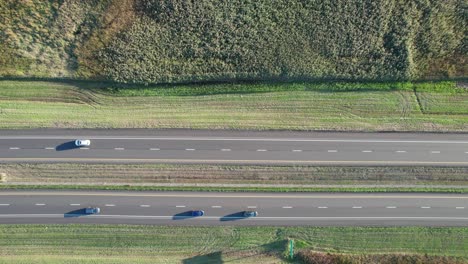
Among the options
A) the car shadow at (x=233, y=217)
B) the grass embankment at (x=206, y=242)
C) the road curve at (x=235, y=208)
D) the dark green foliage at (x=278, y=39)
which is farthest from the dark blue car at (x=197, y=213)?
the dark green foliage at (x=278, y=39)

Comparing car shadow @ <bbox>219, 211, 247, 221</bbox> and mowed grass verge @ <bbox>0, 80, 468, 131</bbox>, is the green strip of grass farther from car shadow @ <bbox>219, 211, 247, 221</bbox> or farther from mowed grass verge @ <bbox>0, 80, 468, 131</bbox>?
mowed grass verge @ <bbox>0, 80, 468, 131</bbox>

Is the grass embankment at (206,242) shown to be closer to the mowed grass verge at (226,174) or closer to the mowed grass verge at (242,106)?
the mowed grass verge at (226,174)

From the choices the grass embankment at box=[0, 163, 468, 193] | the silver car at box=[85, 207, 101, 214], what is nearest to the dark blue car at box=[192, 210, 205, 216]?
the grass embankment at box=[0, 163, 468, 193]

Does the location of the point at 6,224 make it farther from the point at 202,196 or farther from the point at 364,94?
the point at 364,94

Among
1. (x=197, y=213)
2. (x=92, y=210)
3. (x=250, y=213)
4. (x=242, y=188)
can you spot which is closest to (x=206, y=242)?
(x=197, y=213)

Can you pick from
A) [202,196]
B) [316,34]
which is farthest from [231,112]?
[316,34]

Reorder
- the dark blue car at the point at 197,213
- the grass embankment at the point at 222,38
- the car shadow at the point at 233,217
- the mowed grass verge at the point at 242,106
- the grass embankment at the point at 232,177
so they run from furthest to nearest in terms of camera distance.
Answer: the car shadow at the point at 233,217
the mowed grass verge at the point at 242,106
the grass embankment at the point at 232,177
the dark blue car at the point at 197,213
the grass embankment at the point at 222,38
